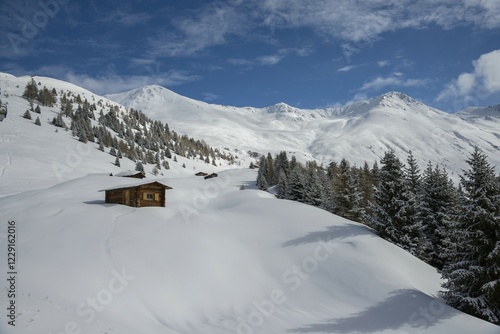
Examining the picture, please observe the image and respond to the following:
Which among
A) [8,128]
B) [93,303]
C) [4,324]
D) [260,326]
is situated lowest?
[260,326]

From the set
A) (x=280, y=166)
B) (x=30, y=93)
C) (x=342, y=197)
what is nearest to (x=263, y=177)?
(x=280, y=166)

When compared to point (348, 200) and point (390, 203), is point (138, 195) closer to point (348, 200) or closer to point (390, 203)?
point (390, 203)

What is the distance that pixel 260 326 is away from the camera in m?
17.4

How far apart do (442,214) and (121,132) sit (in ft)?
452

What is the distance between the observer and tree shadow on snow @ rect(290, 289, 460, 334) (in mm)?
16984

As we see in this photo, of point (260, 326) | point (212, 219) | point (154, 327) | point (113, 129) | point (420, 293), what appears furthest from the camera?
point (113, 129)

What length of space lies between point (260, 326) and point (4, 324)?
11.1 meters

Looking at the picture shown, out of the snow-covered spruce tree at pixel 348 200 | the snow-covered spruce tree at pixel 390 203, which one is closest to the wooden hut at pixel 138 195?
the snow-covered spruce tree at pixel 348 200

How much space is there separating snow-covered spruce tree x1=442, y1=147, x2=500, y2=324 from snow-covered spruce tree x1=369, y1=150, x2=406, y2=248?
9.65m

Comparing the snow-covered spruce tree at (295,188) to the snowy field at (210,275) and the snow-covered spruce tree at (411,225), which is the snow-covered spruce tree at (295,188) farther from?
the snow-covered spruce tree at (411,225)

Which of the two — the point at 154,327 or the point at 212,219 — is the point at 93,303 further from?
the point at 212,219

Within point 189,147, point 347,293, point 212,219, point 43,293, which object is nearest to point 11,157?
point 212,219

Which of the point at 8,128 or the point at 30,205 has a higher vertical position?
the point at 8,128

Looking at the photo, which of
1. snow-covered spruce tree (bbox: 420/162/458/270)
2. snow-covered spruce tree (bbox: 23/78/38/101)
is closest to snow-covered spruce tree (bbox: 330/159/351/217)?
snow-covered spruce tree (bbox: 420/162/458/270)
